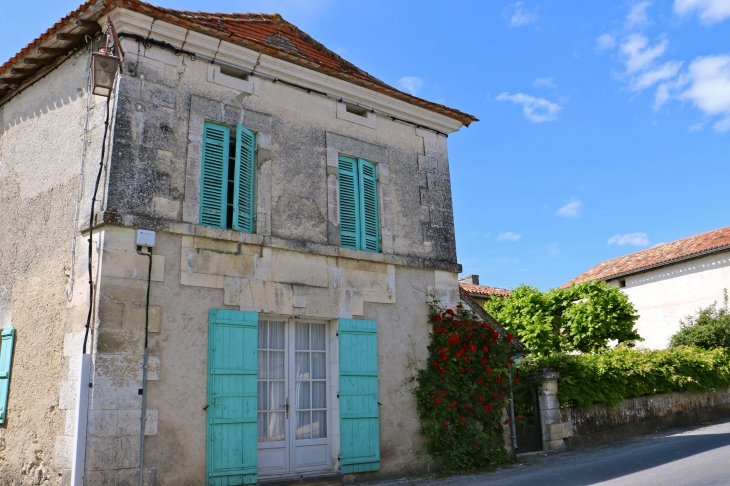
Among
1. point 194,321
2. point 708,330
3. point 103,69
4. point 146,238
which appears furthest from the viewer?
point 708,330

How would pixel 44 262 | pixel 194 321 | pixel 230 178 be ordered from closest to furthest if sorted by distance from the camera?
1. pixel 194 321
2. pixel 44 262
3. pixel 230 178

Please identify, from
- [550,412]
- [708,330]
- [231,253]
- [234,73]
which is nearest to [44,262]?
[231,253]

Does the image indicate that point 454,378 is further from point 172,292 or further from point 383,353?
point 172,292

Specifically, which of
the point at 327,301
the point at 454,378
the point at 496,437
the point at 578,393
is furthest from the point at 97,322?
the point at 578,393

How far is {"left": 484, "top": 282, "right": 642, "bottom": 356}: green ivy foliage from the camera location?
17.4 meters

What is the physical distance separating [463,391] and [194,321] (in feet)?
12.6

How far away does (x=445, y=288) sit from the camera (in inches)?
362

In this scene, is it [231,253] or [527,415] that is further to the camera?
[527,415]

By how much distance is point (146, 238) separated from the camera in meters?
6.56

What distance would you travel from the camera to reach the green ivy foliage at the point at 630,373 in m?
10.8

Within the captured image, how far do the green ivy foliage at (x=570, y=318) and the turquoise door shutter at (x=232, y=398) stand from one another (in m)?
11.5

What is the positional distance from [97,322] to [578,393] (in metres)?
7.96

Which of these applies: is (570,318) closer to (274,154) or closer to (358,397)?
(358,397)

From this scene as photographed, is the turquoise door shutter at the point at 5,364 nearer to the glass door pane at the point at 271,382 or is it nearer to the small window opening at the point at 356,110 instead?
the glass door pane at the point at 271,382
